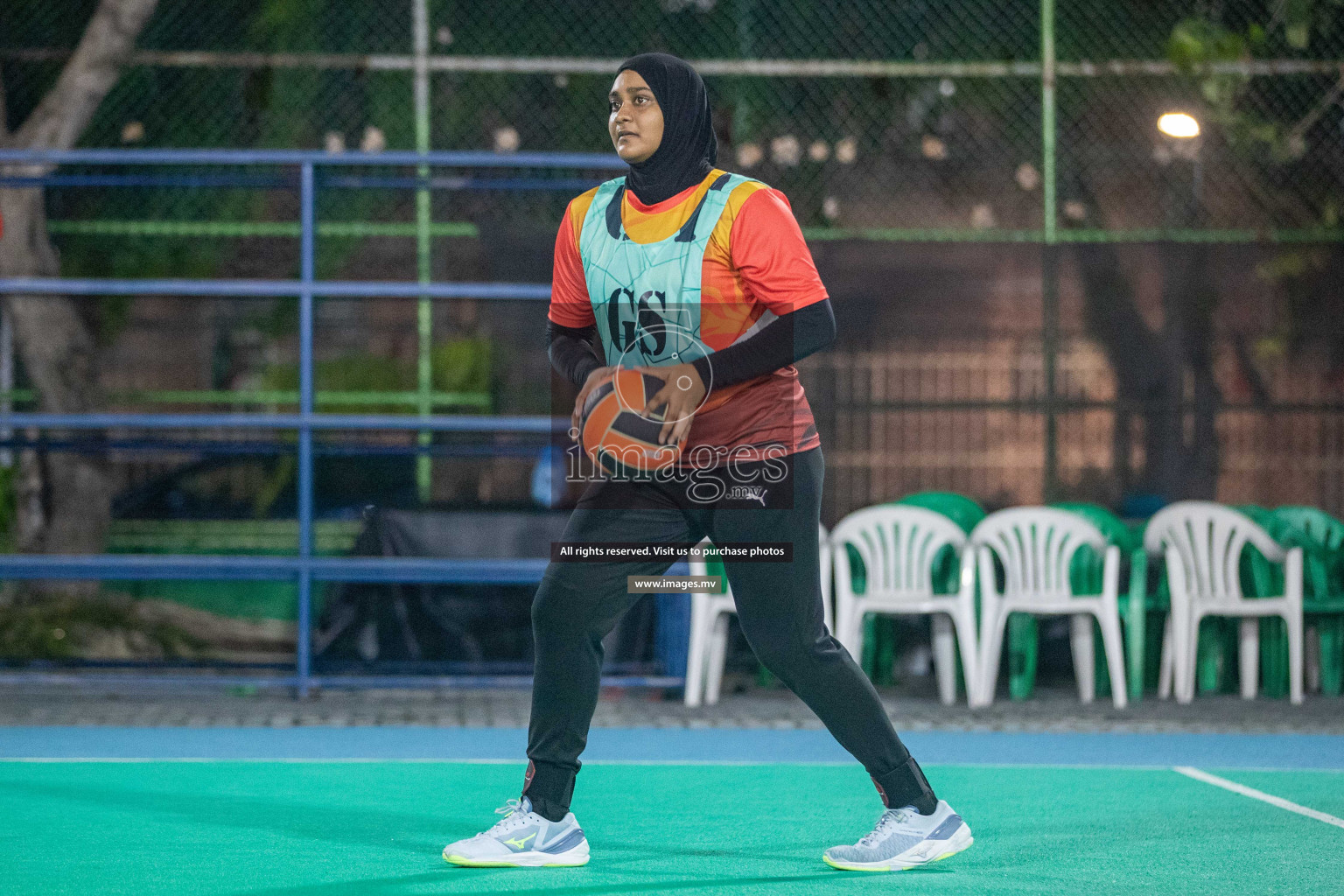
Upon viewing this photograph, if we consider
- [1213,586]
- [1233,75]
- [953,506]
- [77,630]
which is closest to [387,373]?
[77,630]

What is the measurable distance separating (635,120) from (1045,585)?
4.79 meters

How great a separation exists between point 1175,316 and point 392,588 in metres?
5.08

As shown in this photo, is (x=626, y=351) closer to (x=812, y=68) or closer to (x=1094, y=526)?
(x=1094, y=526)

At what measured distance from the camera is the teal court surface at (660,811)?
403 cm

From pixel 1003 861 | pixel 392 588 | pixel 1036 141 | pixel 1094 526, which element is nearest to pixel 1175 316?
pixel 1036 141

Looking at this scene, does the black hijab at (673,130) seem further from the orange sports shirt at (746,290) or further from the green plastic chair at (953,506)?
the green plastic chair at (953,506)

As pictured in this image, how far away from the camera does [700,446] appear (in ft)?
13.1

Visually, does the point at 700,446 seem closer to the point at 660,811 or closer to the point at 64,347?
the point at 660,811

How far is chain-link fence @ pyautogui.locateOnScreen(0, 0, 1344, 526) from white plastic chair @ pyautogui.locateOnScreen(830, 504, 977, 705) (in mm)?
1730

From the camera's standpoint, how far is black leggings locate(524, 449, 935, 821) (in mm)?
3979

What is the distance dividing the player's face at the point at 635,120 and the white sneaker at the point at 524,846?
1690mm

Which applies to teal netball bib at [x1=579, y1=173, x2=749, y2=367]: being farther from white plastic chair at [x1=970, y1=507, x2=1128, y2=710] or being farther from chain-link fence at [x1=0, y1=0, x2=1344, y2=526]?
chain-link fence at [x1=0, y1=0, x2=1344, y2=526]

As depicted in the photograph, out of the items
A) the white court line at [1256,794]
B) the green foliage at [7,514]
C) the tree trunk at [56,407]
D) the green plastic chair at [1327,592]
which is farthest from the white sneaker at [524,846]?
the green foliage at [7,514]

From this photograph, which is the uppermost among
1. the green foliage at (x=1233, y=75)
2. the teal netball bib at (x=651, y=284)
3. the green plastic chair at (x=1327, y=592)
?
the green foliage at (x=1233, y=75)
